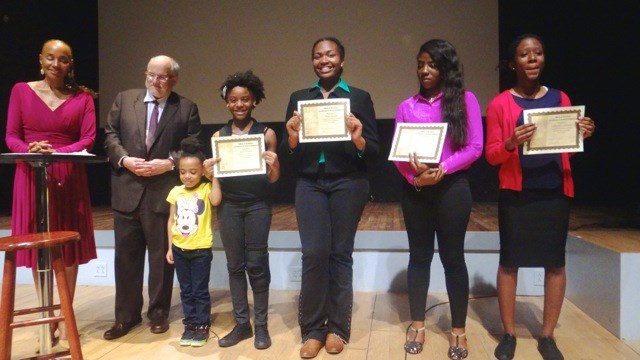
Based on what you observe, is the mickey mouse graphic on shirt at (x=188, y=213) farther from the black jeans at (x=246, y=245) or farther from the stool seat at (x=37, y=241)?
the stool seat at (x=37, y=241)

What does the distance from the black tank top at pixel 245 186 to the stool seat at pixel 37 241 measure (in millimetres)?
726

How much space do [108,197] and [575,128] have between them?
6128mm

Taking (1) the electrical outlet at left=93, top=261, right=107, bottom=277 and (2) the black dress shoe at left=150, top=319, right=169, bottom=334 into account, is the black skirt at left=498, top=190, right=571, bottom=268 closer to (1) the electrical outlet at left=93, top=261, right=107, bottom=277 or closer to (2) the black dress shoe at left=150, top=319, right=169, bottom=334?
(2) the black dress shoe at left=150, top=319, right=169, bottom=334

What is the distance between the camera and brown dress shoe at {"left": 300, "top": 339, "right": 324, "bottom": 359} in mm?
2189

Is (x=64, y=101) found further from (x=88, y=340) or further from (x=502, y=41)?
(x=502, y=41)

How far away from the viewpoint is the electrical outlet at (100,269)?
363cm

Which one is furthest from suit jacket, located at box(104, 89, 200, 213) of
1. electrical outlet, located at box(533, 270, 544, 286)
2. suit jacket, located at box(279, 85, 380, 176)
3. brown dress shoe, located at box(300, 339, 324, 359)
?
electrical outlet, located at box(533, 270, 544, 286)

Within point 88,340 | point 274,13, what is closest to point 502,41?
point 274,13

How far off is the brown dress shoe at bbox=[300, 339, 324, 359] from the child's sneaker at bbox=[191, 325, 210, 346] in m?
0.54

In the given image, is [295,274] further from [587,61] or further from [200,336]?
[587,61]

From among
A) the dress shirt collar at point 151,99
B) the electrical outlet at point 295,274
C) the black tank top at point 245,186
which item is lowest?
the electrical outlet at point 295,274

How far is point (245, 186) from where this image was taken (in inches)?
92.7

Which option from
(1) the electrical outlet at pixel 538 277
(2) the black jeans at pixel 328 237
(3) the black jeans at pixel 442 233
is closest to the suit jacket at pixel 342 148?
(2) the black jeans at pixel 328 237

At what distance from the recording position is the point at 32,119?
7.75 ft
